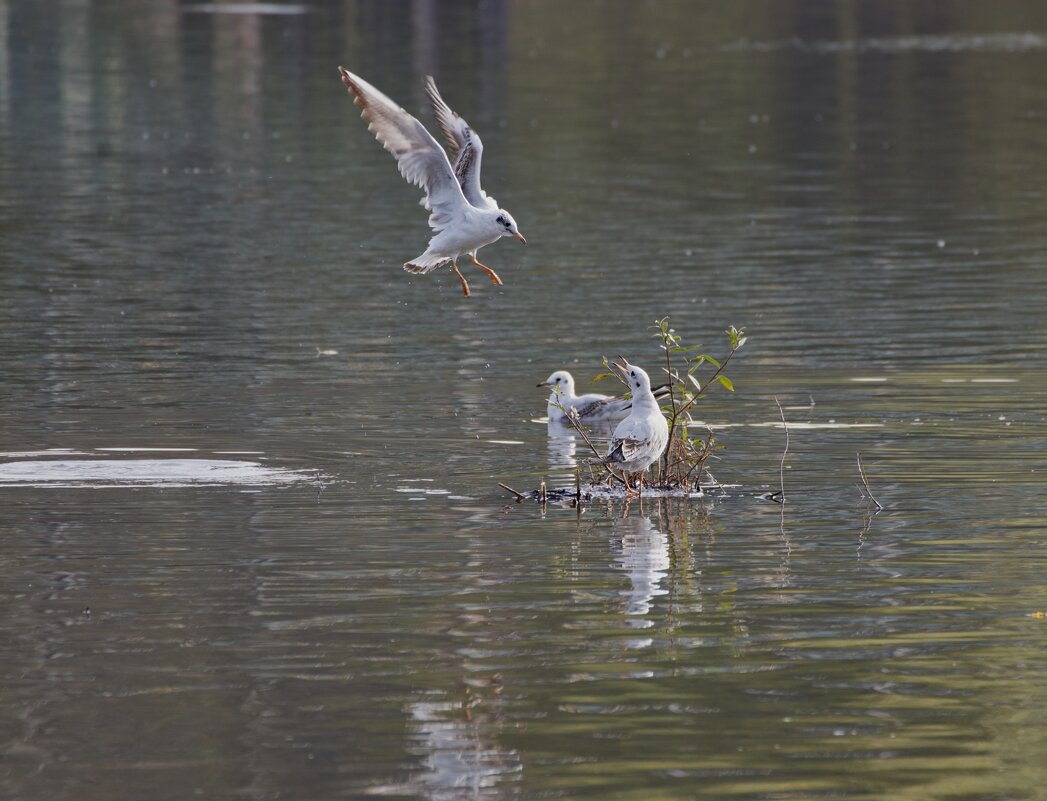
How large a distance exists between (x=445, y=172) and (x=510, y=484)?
2.43 m

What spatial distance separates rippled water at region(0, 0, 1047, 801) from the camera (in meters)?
9.17

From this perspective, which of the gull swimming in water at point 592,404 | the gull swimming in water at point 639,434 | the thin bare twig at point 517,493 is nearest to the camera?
the thin bare twig at point 517,493

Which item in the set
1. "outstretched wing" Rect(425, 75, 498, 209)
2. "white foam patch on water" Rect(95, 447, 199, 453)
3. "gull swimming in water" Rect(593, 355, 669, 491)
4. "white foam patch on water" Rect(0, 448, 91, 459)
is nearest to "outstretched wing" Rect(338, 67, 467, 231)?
"outstretched wing" Rect(425, 75, 498, 209)

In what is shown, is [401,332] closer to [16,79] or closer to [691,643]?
[691,643]

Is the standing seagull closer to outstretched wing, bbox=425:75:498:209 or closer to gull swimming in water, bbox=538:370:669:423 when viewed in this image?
outstretched wing, bbox=425:75:498:209

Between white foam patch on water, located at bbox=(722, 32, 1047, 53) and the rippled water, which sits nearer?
the rippled water

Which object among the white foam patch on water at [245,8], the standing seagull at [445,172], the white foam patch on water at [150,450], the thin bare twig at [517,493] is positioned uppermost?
the white foam patch on water at [245,8]

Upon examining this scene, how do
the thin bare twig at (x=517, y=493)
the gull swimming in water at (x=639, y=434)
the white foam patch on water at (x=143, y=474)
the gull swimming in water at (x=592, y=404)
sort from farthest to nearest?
1. the gull swimming in water at (x=592, y=404)
2. the white foam patch on water at (x=143, y=474)
3. the gull swimming in water at (x=639, y=434)
4. the thin bare twig at (x=517, y=493)

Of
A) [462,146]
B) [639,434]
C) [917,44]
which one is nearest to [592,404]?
[462,146]

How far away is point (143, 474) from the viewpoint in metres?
15.4

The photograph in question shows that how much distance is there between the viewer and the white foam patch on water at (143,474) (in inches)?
593

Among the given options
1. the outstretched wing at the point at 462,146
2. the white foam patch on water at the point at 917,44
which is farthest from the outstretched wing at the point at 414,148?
the white foam patch on water at the point at 917,44

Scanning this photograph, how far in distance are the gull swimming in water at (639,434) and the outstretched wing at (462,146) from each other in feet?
6.01

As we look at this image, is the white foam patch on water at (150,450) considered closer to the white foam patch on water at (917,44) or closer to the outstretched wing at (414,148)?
the outstretched wing at (414,148)
